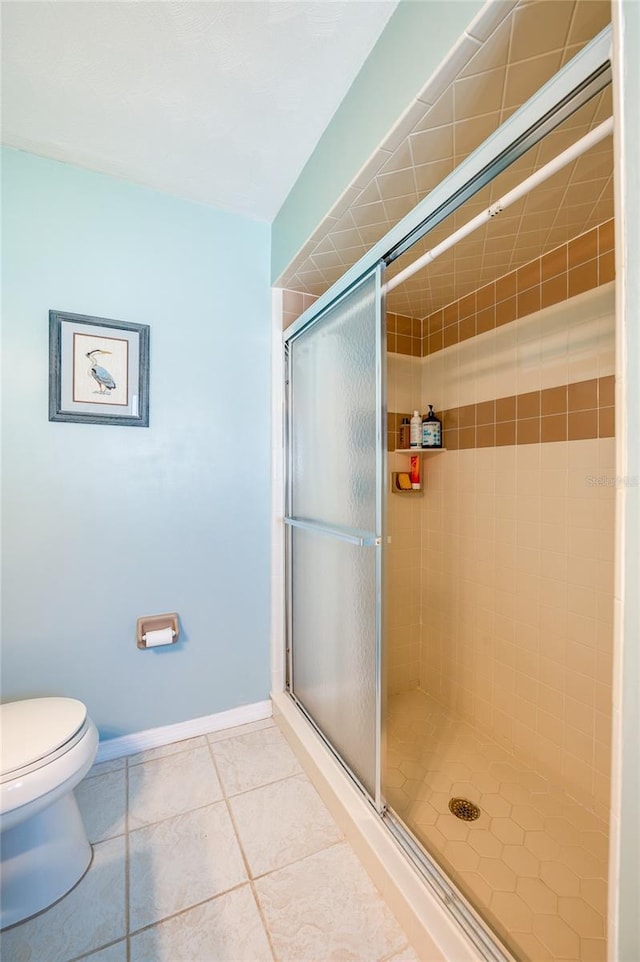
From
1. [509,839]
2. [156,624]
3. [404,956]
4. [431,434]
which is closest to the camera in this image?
[404,956]

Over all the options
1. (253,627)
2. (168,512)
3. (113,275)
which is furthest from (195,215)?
(253,627)

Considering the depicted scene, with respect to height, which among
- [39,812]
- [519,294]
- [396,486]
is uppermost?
[519,294]

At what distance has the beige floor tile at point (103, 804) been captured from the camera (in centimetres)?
127

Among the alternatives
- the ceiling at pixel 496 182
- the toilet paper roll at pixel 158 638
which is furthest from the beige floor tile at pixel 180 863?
the ceiling at pixel 496 182

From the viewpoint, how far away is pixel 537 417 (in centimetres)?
158

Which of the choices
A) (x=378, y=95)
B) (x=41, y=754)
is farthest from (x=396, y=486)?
(x=41, y=754)

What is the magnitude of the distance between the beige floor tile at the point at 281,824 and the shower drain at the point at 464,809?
44cm

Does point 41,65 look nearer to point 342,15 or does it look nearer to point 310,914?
point 342,15

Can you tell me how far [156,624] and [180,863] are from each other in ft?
2.55

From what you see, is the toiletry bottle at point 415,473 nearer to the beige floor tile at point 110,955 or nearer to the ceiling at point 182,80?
the ceiling at point 182,80

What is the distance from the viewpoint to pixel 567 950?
974 millimetres

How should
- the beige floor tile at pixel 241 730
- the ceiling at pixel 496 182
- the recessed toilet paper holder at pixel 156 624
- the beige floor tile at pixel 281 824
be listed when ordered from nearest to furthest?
1. the ceiling at pixel 496 182
2. the beige floor tile at pixel 281 824
3. the recessed toilet paper holder at pixel 156 624
4. the beige floor tile at pixel 241 730

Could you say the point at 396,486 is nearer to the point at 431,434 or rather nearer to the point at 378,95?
the point at 431,434

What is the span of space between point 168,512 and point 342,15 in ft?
5.45
